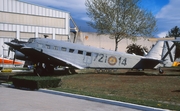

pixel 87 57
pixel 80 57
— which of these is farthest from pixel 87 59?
pixel 80 57

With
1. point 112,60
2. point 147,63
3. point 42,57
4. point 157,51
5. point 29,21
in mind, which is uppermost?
point 29,21

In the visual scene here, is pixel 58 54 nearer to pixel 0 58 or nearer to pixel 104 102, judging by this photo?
pixel 104 102

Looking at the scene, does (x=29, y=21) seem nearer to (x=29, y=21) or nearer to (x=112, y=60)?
(x=29, y=21)

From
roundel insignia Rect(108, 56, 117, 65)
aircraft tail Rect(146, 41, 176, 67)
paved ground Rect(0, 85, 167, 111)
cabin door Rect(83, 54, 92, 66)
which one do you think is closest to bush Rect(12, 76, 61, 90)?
paved ground Rect(0, 85, 167, 111)

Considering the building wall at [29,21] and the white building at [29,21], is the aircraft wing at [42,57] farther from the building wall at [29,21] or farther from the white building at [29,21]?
the building wall at [29,21]

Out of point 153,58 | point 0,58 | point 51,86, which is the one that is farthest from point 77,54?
point 0,58

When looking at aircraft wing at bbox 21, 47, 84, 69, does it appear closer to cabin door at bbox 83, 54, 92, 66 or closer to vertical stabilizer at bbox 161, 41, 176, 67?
cabin door at bbox 83, 54, 92, 66

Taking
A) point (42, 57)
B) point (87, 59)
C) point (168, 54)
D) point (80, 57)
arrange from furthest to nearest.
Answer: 1. point (87, 59)
2. point (80, 57)
3. point (42, 57)
4. point (168, 54)

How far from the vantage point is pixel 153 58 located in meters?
24.2

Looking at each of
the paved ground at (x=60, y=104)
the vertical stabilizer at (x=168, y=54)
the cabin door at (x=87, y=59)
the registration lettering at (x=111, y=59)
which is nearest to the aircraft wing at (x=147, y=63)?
the vertical stabilizer at (x=168, y=54)

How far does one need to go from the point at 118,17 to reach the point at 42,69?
800 inches

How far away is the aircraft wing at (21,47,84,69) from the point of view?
23.0 m

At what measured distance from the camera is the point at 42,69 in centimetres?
2505

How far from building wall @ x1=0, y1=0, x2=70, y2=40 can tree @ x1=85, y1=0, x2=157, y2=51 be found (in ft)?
31.3
